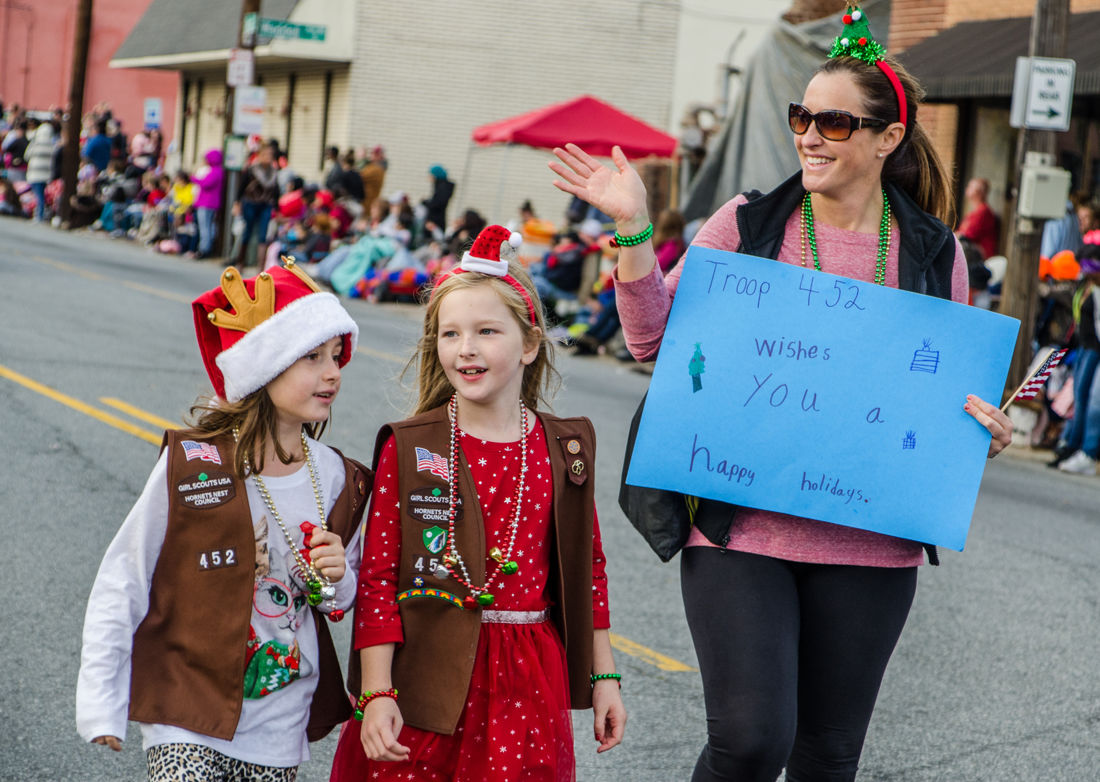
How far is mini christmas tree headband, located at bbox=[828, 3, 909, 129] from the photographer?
3061 mm

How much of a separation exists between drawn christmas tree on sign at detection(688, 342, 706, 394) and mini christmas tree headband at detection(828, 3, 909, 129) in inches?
26.4

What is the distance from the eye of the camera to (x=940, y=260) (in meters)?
3.10

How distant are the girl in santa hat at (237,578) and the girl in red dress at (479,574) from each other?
0.35ft

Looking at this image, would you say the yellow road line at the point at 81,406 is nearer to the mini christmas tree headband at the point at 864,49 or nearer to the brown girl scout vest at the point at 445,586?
the brown girl scout vest at the point at 445,586

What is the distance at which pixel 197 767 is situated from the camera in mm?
2727

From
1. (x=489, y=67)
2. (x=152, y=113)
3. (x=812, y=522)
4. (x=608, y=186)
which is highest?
(x=489, y=67)

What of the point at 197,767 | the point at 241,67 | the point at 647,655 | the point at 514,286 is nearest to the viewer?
the point at 197,767

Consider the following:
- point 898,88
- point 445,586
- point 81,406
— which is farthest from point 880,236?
point 81,406

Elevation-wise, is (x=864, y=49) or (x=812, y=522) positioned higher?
(x=864, y=49)

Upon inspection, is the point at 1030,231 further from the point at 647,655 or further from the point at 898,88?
the point at 898,88

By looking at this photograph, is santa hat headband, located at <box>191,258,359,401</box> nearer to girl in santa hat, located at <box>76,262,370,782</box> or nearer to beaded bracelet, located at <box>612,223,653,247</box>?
girl in santa hat, located at <box>76,262,370,782</box>

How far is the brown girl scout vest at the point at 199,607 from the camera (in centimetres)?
274

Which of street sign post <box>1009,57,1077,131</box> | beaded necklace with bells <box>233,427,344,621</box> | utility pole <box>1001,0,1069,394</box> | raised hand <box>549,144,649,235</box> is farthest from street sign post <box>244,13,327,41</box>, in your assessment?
beaded necklace with bells <box>233,427,344,621</box>

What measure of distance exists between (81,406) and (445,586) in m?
7.21
